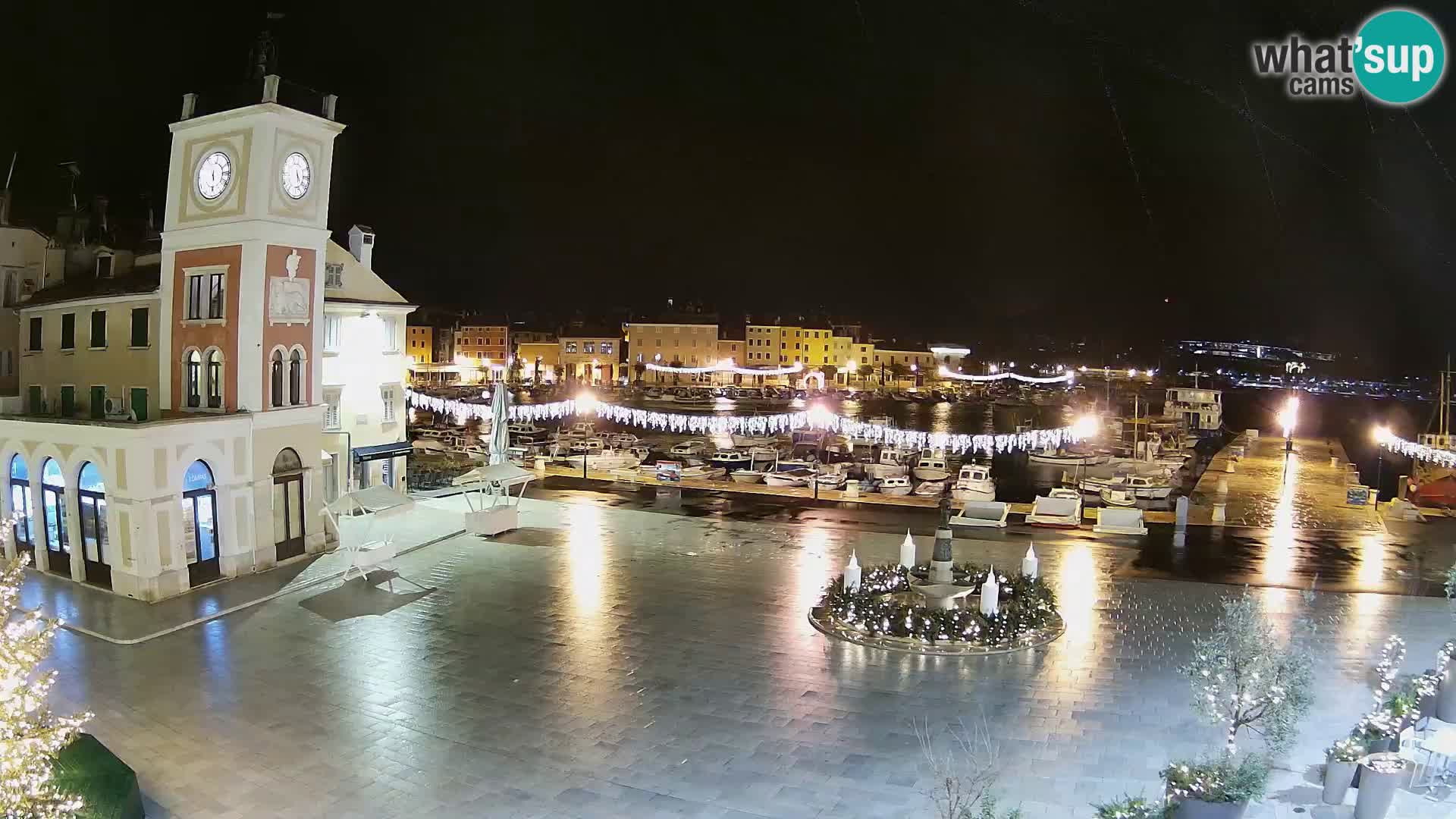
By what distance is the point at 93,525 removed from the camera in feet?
57.6

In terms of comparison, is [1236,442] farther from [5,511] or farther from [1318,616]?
Answer: [5,511]

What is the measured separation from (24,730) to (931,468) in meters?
39.2

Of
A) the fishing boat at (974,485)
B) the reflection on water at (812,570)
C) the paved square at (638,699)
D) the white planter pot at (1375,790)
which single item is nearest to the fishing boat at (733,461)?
the fishing boat at (974,485)

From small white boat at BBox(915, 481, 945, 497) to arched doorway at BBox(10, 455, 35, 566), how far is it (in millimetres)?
29466

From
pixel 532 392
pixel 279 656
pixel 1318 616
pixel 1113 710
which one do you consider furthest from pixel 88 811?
pixel 532 392

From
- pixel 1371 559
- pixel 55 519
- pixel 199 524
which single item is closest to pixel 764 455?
pixel 1371 559

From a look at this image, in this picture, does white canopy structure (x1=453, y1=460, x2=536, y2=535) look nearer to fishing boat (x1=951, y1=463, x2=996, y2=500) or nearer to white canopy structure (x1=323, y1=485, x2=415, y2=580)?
white canopy structure (x1=323, y1=485, x2=415, y2=580)

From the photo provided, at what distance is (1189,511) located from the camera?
85.4ft

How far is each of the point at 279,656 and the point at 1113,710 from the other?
38.9 ft

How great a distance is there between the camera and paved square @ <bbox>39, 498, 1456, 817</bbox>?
31.1 ft

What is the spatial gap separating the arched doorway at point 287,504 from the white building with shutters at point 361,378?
3182 mm

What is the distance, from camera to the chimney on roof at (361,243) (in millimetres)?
27188

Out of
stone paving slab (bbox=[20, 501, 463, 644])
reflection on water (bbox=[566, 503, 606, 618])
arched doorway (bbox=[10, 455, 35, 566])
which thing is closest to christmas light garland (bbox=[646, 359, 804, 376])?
reflection on water (bbox=[566, 503, 606, 618])

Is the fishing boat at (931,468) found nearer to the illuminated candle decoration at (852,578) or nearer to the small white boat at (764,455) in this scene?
the small white boat at (764,455)
